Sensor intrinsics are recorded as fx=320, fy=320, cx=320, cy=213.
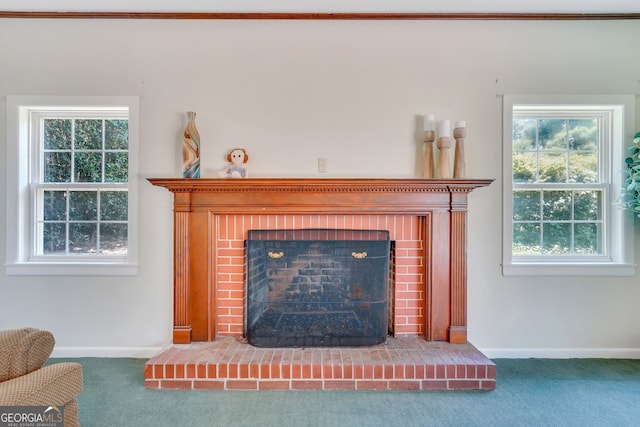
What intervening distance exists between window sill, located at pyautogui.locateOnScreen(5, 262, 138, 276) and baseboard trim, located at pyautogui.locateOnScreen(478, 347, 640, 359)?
2.76m

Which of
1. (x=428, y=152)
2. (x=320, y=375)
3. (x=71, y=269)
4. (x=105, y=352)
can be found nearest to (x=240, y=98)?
(x=428, y=152)

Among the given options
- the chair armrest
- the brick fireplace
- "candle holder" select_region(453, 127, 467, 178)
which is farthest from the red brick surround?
the chair armrest

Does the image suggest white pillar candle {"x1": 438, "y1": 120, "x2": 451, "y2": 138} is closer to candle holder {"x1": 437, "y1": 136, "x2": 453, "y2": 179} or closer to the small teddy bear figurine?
candle holder {"x1": 437, "y1": 136, "x2": 453, "y2": 179}

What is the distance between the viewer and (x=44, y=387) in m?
1.17

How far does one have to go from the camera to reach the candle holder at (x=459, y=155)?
2293 mm

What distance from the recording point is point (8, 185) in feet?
7.89

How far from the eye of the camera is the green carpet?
5.58 ft

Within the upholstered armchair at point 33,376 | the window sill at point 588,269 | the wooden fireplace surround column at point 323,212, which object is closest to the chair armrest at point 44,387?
the upholstered armchair at point 33,376

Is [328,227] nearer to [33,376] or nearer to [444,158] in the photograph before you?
[444,158]

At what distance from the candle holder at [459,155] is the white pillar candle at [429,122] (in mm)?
158

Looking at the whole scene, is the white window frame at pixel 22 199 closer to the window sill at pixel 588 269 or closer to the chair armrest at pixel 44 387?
the chair armrest at pixel 44 387

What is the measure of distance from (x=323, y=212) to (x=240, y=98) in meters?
1.07

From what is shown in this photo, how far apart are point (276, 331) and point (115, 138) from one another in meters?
1.94

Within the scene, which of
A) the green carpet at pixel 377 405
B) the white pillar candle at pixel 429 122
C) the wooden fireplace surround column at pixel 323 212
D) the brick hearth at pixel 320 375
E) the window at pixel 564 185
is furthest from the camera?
the window at pixel 564 185
